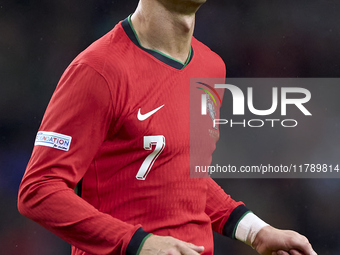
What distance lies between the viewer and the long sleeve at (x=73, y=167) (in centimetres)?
98

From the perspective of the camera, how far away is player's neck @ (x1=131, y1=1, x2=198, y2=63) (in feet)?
3.83

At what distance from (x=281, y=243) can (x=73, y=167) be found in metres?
0.55

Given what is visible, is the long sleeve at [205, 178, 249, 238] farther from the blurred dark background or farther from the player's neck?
the blurred dark background

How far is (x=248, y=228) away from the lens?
1354 mm

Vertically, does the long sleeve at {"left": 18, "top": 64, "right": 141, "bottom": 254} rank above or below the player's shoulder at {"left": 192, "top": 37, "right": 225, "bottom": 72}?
below

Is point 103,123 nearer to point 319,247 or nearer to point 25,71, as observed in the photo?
point 25,71

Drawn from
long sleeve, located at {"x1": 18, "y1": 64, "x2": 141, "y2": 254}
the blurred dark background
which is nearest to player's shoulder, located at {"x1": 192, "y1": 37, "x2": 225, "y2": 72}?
long sleeve, located at {"x1": 18, "y1": 64, "x2": 141, "y2": 254}

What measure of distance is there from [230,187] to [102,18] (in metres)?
1.23

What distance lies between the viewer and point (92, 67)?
1066 mm

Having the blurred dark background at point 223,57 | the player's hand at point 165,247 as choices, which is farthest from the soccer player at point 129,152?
the blurred dark background at point 223,57

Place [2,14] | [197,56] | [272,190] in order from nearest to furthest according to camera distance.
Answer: [197,56], [2,14], [272,190]

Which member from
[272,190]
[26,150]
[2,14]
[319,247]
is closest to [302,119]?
[272,190]

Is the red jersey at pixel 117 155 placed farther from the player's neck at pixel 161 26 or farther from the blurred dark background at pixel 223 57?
the blurred dark background at pixel 223 57

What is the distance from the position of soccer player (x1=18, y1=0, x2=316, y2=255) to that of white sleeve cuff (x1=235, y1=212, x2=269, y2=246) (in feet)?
0.11
